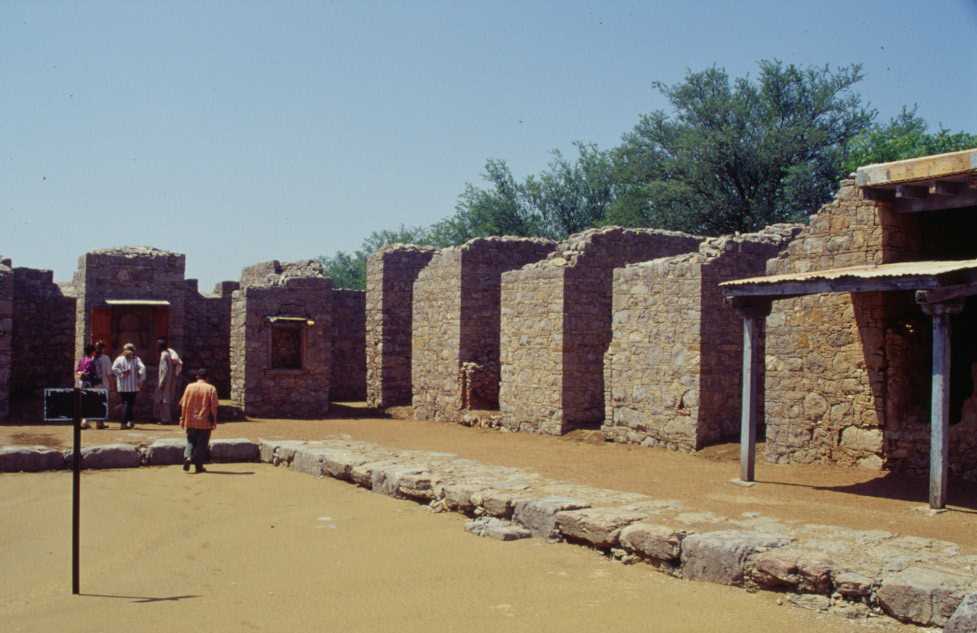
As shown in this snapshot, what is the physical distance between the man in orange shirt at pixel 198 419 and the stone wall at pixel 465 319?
718 centimetres

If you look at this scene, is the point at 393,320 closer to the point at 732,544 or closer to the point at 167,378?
the point at 167,378

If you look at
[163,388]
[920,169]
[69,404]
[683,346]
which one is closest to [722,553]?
[69,404]

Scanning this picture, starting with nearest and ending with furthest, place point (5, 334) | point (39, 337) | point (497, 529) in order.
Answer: point (497, 529) < point (5, 334) < point (39, 337)

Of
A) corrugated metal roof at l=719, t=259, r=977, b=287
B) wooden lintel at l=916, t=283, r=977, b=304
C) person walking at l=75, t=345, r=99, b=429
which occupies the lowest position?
person walking at l=75, t=345, r=99, b=429

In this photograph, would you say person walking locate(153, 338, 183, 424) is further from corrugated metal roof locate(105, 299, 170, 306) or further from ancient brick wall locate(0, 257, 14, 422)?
ancient brick wall locate(0, 257, 14, 422)

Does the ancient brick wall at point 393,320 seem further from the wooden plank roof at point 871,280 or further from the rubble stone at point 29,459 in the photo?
the wooden plank roof at point 871,280

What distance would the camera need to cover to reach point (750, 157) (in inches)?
1266

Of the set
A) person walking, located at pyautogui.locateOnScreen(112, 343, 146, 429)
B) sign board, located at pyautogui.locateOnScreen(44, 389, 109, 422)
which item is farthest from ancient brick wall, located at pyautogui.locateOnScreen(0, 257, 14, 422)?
sign board, located at pyautogui.locateOnScreen(44, 389, 109, 422)

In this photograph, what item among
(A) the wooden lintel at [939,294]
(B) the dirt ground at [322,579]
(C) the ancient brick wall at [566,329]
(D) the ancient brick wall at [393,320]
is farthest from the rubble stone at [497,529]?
(D) the ancient brick wall at [393,320]

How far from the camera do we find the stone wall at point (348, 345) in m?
25.6

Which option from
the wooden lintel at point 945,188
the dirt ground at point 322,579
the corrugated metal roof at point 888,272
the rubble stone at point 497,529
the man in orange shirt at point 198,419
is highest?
the wooden lintel at point 945,188

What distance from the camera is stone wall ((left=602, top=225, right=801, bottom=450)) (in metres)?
14.8

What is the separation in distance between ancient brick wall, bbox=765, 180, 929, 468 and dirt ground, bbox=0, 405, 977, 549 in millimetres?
410

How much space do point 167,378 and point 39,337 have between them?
3.73 meters
